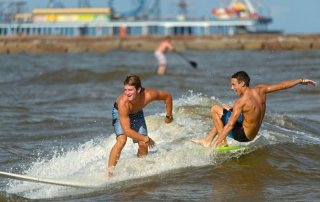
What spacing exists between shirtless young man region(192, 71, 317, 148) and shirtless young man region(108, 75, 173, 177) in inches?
28.6

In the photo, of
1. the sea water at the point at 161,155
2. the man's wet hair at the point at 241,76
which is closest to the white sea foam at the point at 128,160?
the sea water at the point at 161,155

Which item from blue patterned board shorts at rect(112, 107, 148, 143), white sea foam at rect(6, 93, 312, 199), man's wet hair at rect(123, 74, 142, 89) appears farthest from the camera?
blue patterned board shorts at rect(112, 107, 148, 143)

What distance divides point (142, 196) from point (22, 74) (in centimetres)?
2631

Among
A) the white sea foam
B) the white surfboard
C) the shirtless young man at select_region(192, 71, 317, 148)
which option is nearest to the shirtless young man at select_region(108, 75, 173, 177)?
the white sea foam

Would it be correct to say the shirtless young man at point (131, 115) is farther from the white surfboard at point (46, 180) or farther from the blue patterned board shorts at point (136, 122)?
the white surfboard at point (46, 180)

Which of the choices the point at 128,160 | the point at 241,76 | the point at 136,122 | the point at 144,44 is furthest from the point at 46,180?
the point at 144,44

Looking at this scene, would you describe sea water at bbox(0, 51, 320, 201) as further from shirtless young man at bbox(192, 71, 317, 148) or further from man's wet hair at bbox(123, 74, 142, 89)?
man's wet hair at bbox(123, 74, 142, 89)

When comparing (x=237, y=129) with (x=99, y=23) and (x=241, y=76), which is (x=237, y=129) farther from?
(x=99, y=23)

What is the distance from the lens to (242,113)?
9.59 metres

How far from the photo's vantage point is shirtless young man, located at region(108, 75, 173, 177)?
8.95 meters

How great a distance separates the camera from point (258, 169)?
9734 mm

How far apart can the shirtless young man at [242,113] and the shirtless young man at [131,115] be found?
0.73 metres

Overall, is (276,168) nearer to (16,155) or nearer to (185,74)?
(16,155)

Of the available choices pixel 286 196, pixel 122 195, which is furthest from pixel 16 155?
pixel 286 196
